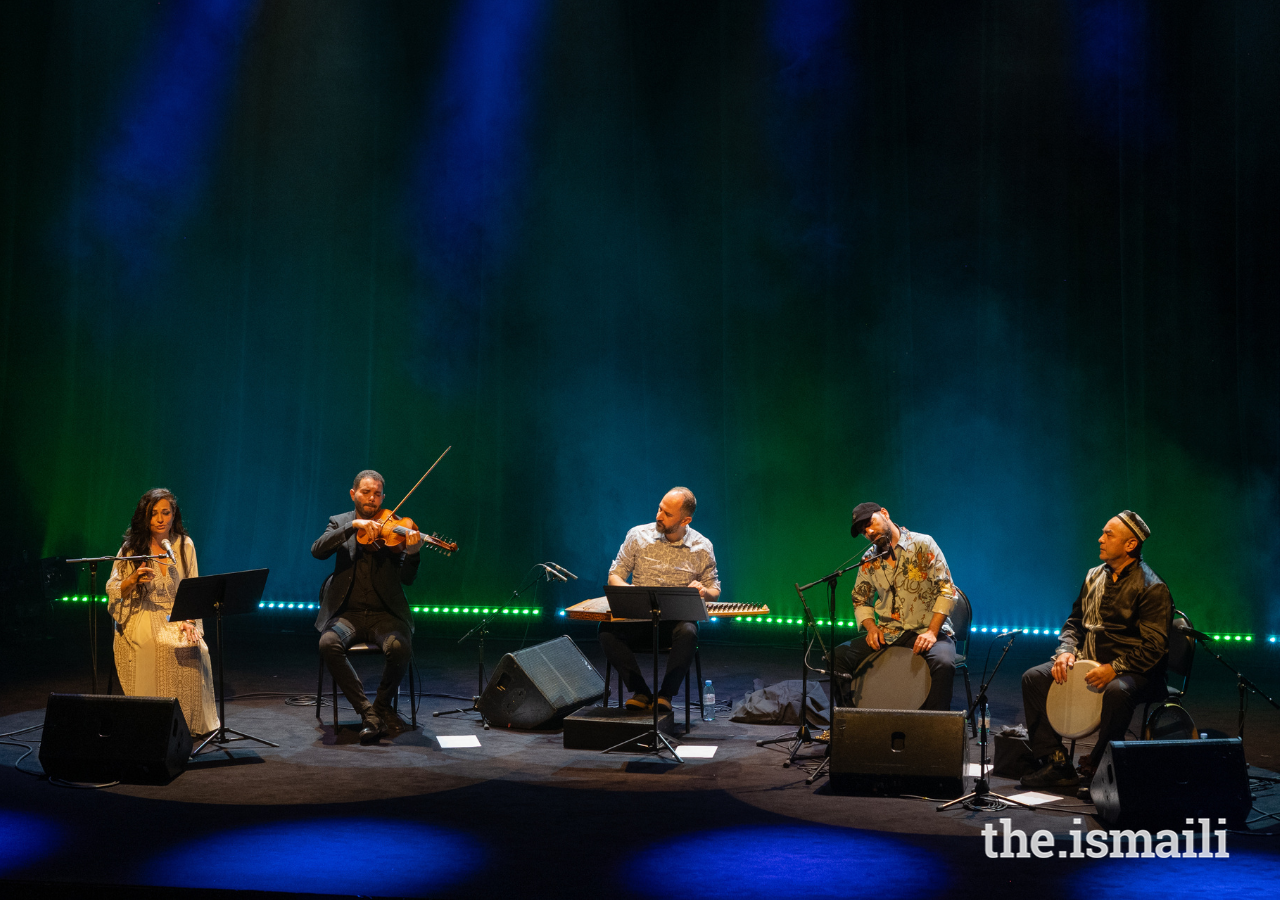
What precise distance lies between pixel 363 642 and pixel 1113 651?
3.40 m

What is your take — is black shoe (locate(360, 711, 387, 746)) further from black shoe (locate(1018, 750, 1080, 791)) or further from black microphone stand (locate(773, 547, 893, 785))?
black shoe (locate(1018, 750, 1080, 791))

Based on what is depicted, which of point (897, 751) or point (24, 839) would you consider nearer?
point (24, 839)

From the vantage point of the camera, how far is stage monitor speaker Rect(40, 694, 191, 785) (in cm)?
471

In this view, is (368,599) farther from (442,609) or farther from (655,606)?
(442,609)

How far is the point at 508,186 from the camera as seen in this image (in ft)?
32.7

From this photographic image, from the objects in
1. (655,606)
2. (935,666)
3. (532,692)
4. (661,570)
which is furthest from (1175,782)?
(532,692)

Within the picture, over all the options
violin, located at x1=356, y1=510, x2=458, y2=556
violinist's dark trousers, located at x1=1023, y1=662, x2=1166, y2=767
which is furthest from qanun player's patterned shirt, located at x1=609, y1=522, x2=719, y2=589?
violinist's dark trousers, located at x1=1023, y1=662, x2=1166, y2=767

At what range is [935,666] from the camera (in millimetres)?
5281

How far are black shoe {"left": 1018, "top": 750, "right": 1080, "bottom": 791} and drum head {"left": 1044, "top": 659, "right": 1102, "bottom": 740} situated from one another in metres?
0.11

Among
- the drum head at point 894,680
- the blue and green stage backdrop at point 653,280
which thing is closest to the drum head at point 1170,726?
the drum head at point 894,680

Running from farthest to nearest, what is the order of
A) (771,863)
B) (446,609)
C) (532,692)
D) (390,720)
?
1. (446,609)
2. (532,692)
3. (390,720)
4. (771,863)

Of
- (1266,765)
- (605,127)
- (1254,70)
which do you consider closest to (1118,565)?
(1266,765)

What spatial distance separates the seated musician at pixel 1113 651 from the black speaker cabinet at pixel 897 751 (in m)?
0.46

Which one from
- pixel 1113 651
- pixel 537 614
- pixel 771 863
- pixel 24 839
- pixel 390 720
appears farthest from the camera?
pixel 537 614
